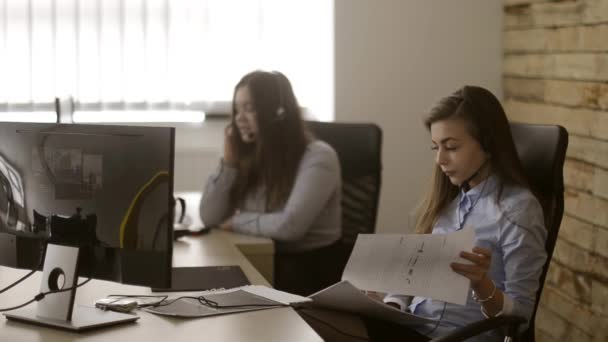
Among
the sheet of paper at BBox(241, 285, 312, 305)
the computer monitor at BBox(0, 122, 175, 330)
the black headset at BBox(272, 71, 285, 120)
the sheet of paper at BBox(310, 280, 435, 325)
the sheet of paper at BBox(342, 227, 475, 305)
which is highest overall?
the black headset at BBox(272, 71, 285, 120)

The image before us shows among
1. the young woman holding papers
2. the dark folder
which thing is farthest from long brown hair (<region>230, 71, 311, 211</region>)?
the young woman holding papers

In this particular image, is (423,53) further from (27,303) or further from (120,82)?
(27,303)

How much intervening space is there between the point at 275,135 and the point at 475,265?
1.34 m

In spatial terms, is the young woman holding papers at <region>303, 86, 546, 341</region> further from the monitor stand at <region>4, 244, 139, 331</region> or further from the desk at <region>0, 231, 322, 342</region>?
the monitor stand at <region>4, 244, 139, 331</region>

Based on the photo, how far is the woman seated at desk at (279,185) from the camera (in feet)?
10.1

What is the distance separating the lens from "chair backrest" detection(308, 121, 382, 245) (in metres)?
3.35

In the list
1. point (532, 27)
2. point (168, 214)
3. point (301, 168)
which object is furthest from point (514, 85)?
point (168, 214)

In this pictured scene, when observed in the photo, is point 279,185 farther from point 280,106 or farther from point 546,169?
point 546,169

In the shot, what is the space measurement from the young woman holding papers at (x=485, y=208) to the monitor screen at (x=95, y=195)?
49 centimetres

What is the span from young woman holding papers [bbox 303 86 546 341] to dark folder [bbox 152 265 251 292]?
0.25m

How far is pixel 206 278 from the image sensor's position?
2377 millimetres

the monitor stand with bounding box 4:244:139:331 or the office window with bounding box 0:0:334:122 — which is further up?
the office window with bounding box 0:0:334:122

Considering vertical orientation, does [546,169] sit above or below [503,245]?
above

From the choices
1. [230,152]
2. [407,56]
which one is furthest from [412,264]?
[407,56]
